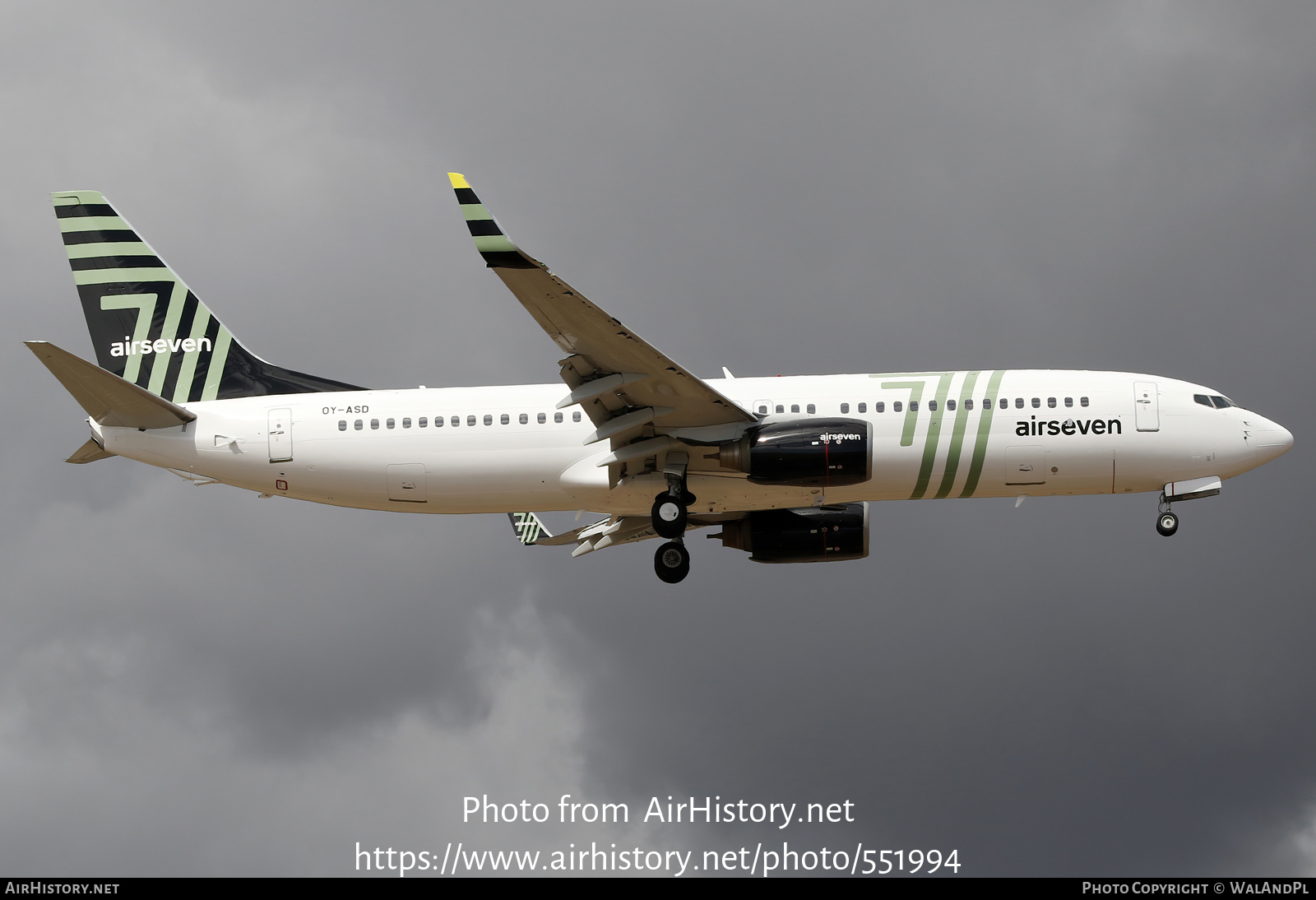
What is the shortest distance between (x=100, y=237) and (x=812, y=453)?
2255 centimetres

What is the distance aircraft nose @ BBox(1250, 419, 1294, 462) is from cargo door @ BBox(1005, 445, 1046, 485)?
5942 millimetres

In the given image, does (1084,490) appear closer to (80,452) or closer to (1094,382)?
(1094,382)

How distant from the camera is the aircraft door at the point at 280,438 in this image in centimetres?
3622

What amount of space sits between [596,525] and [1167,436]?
56.7 feet

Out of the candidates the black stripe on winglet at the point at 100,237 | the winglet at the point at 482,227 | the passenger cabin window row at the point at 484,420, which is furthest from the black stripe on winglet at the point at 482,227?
the black stripe on winglet at the point at 100,237

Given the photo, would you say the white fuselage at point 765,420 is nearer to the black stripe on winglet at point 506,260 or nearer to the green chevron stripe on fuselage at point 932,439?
the green chevron stripe on fuselage at point 932,439

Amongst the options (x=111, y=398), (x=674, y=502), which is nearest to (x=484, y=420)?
(x=674, y=502)

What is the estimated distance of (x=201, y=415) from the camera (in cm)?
3672

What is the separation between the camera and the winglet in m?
29.3

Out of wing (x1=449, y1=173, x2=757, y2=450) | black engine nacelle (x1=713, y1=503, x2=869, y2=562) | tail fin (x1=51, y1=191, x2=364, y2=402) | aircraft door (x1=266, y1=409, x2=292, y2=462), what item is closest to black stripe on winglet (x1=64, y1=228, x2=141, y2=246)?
tail fin (x1=51, y1=191, x2=364, y2=402)

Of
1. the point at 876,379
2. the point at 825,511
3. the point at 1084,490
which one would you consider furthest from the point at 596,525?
the point at 1084,490

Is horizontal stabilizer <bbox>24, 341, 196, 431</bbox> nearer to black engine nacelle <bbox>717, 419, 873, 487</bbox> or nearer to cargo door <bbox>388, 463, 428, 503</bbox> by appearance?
cargo door <bbox>388, 463, 428, 503</bbox>

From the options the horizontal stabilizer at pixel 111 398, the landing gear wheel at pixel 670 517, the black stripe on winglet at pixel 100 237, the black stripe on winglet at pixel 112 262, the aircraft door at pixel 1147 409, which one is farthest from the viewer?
the black stripe on winglet at pixel 100 237

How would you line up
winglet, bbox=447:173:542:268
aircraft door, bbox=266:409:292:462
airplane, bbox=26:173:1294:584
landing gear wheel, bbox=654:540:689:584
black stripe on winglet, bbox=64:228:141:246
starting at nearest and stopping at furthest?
winglet, bbox=447:173:542:268
airplane, bbox=26:173:1294:584
aircraft door, bbox=266:409:292:462
landing gear wheel, bbox=654:540:689:584
black stripe on winglet, bbox=64:228:141:246
